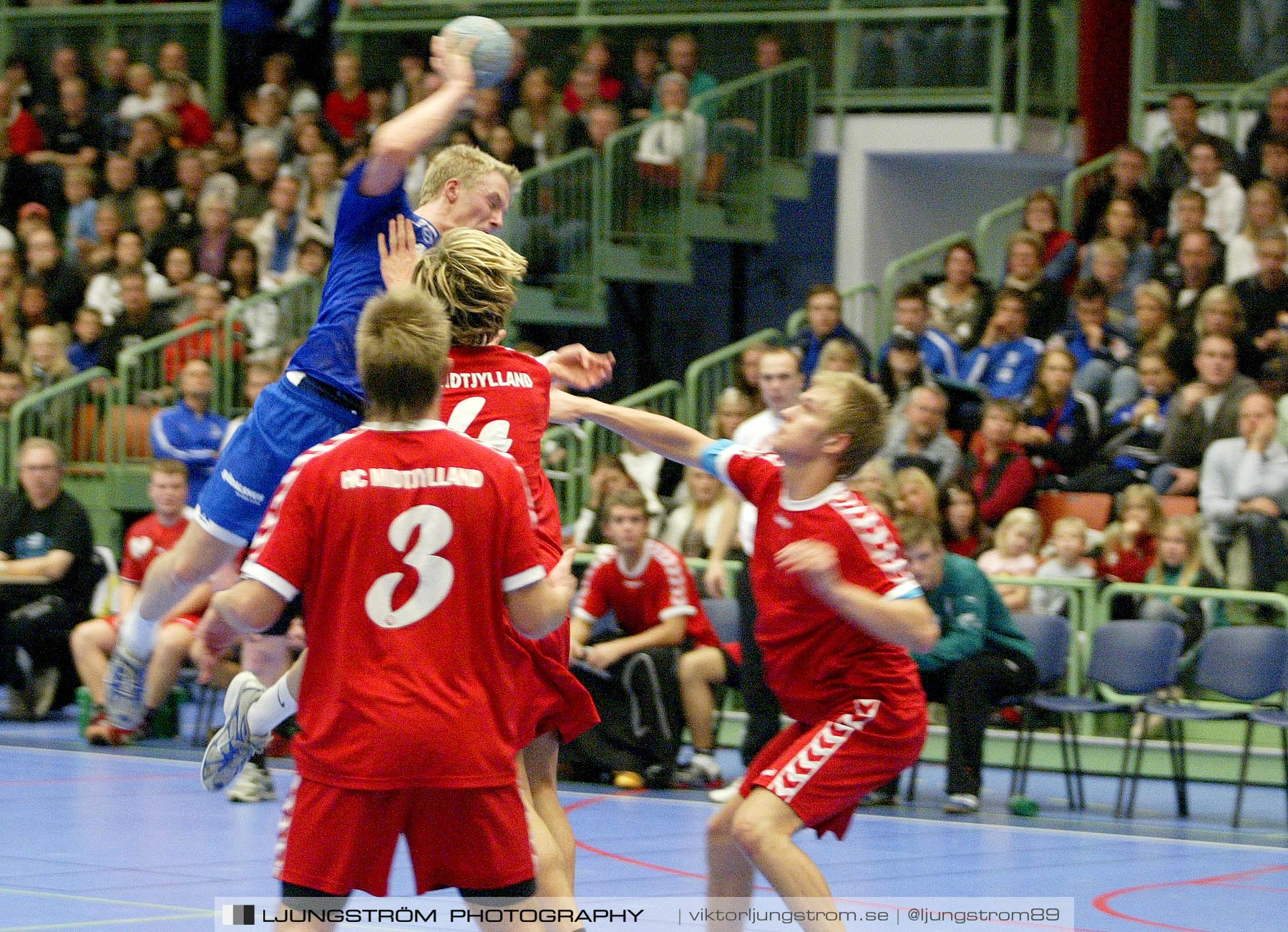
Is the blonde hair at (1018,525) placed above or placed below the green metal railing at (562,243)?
below

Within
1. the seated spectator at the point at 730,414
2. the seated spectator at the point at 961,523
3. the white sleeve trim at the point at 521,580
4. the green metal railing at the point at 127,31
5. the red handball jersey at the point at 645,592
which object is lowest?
the red handball jersey at the point at 645,592

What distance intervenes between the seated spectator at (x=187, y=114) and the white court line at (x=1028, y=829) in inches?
398

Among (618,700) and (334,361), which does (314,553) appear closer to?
(334,361)

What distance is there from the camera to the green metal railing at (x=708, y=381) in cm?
1407

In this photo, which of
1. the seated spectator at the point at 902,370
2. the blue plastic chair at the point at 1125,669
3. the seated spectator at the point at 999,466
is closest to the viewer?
the blue plastic chair at the point at 1125,669

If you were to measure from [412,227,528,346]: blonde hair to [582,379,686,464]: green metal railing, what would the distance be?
842 centimetres

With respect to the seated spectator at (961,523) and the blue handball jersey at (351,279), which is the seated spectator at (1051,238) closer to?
the seated spectator at (961,523)

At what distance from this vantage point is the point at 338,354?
5.54m

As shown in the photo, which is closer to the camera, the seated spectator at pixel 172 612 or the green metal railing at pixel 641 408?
the seated spectator at pixel 172 612

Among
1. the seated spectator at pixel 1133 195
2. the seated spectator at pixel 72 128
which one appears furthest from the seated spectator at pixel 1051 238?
the seated spectator at pixel 72 128

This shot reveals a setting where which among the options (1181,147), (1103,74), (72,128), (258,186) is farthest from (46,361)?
(1103,74)

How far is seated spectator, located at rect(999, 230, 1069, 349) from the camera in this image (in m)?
13.8

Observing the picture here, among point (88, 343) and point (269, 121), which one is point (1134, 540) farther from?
point (269, 121)

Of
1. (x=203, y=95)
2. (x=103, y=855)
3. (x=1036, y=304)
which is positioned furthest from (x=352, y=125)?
(x=103, y=855)
